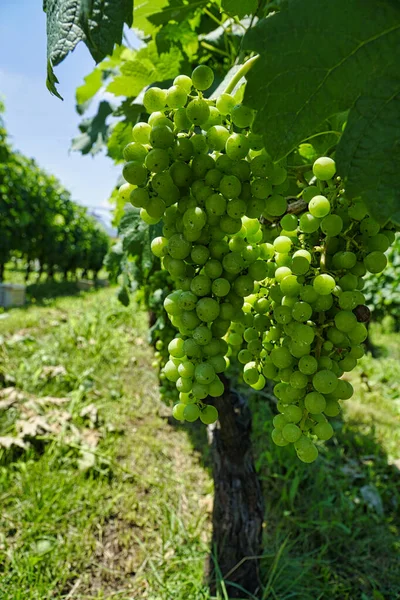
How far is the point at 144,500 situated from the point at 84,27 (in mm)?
2892

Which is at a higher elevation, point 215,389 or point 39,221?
point 39,221

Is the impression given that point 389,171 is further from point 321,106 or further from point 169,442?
point 169,442

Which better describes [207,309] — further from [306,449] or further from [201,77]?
[201,77]

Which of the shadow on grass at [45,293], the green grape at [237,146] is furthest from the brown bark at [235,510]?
the shadow on grass at [45,293]

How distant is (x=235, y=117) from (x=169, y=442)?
3.39 m

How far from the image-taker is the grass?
2.29 metres

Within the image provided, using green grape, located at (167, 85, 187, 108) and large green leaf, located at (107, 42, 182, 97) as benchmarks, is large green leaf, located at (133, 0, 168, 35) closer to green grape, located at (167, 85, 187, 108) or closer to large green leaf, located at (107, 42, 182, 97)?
large green leaf, located at (107, 42, 182, 97)

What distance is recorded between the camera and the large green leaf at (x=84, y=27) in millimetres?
734

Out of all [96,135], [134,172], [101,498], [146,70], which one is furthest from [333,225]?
[101,498]

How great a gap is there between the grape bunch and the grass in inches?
73.8

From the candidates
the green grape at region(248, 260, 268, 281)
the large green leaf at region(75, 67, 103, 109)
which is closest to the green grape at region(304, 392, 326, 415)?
the green grape at region(248, 260, 268, 281)

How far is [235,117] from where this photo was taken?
675 millimetres

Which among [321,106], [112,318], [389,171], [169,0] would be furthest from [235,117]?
[112,318]

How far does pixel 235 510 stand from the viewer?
7.16 ft
